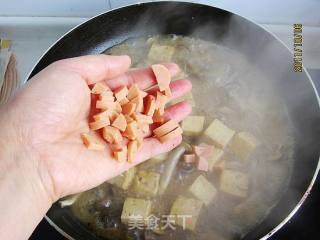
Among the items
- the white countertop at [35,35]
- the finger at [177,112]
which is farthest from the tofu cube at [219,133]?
the white countertop at [35,35]

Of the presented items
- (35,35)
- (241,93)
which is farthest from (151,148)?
(35,35)

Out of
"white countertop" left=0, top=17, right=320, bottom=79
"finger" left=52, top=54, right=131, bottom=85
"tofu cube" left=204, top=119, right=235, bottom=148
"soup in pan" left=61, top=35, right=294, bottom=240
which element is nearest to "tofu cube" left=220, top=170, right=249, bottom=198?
"soup in pan" left=61, top=35, right=294, bottom=240

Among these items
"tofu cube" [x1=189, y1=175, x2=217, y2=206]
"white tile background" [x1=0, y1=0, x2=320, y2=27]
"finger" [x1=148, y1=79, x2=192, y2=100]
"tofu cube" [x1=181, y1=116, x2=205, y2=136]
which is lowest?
"tofu cube" [x1=189, y1=175, x2=217, y2=206]

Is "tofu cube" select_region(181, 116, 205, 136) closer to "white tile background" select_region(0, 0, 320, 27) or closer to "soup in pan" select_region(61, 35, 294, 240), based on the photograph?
"soup in pan" select_region(61, 35, 294, 240)

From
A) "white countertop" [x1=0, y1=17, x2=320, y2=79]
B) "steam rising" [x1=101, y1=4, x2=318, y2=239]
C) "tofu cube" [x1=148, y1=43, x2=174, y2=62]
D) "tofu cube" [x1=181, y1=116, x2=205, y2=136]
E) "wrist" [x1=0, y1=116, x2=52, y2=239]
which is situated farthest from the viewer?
"white countertop" [x1=0, y1=17, x2=320, y2=79]

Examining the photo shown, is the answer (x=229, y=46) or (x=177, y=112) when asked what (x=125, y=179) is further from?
(x=229, y=46)

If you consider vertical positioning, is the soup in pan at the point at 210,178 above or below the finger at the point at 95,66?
below

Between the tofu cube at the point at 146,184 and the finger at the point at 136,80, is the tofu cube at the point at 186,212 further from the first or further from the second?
the finger at the point at 136,80
